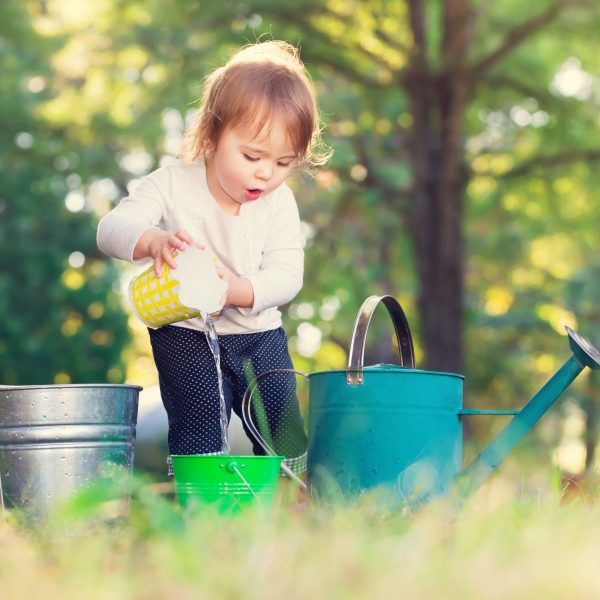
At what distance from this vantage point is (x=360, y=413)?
7.69 feet

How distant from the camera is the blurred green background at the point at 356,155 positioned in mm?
7438

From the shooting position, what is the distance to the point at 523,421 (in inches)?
92.9

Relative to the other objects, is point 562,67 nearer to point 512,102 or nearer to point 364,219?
point 512,102

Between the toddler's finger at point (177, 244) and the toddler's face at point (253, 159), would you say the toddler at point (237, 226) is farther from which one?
the toddler's finger at point (177, 244)

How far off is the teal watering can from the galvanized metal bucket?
1.91ft

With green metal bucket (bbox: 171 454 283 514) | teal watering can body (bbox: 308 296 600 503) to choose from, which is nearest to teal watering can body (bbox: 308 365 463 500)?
teal watering can body (bbox: 308 296 600 503)

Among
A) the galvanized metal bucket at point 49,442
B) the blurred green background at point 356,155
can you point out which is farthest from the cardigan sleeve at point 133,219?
the blurred green background at point 356,155

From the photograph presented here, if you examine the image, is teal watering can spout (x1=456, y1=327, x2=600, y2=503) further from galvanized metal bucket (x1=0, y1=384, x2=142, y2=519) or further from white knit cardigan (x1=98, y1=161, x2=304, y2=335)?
galvanized metal bucket (x1=0, y1=384, x2=142, y2=519)

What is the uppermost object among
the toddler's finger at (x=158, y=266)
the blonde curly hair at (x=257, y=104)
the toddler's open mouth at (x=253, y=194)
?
the blonde curly hair at (x=257, y=104)

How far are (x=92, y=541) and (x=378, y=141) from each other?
7364mm

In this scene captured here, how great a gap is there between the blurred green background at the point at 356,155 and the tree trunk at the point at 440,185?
17mm

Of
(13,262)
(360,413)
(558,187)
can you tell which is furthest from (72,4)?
(360,413)

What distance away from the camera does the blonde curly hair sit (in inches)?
100.0

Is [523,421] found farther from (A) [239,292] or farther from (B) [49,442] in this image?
(B) [49,442]
